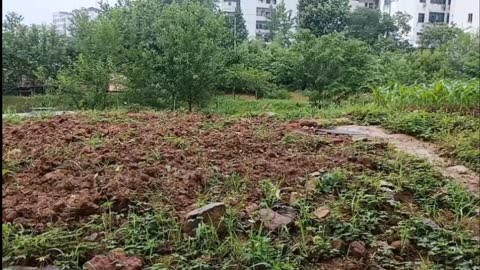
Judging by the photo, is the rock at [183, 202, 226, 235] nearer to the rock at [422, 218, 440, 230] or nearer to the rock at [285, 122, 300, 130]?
the rock at [422, 218, 440, 230]

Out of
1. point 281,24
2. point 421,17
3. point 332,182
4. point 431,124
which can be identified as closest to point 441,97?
point 431,124

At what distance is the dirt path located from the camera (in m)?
1.56

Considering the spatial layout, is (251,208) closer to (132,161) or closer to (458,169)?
(132,161)

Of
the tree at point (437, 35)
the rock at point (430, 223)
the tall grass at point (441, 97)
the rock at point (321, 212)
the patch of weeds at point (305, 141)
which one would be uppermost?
the tree at point (437, 35)

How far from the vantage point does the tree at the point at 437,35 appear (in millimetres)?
3207

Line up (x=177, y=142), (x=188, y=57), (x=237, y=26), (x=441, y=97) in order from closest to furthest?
1. (x=177, y=142)
2. (x=441, y=97)
3. (x=188, y=57)
4. (x=237, y=26)

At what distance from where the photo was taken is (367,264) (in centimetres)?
→ 105

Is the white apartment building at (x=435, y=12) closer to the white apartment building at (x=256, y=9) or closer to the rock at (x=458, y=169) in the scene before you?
the white apartment building at (x=256, y=9)

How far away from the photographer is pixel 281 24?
200 inches

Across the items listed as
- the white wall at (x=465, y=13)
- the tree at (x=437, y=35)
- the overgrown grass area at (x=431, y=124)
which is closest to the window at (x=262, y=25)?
the tree at (x=437, y=35)

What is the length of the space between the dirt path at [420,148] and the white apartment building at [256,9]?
2.61 metres

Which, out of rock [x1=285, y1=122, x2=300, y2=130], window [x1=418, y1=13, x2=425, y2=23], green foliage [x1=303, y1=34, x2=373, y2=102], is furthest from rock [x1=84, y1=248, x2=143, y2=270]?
green foliage [x1=303, y1=34, x2=373, y2=102]

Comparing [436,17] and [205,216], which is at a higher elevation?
[436,17]

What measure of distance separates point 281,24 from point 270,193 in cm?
395
